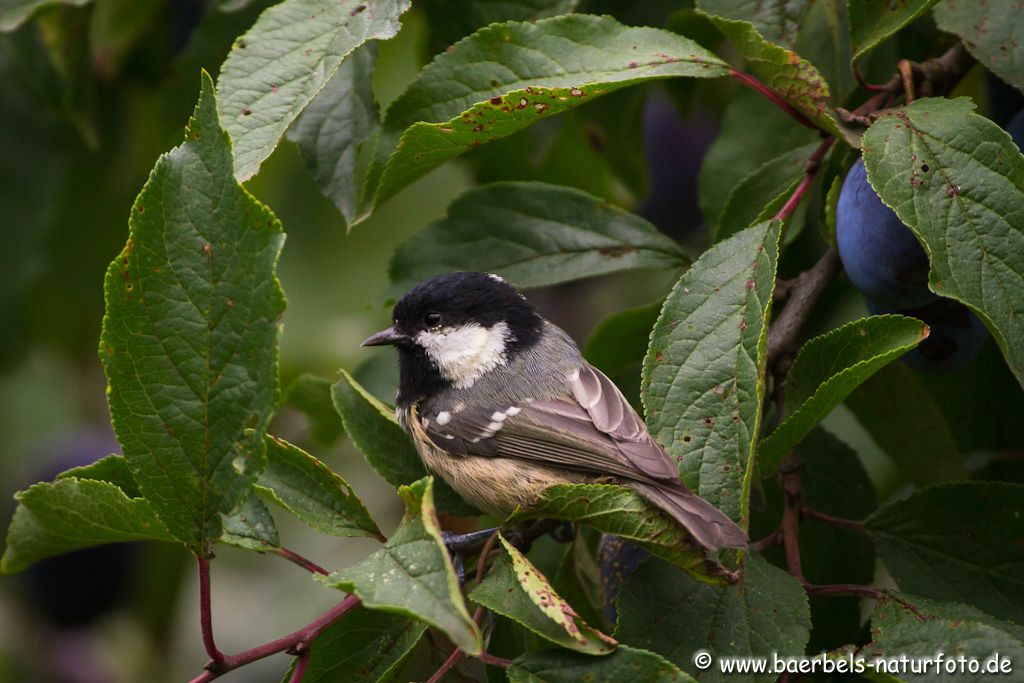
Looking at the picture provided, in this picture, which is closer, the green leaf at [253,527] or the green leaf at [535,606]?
the green leaf at [535,606]

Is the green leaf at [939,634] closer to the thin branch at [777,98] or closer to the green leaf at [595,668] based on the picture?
the green leaf at [595,668]

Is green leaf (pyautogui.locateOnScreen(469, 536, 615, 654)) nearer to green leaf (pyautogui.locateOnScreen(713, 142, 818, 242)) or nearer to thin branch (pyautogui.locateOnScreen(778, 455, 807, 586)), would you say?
thin branch (pyautogui.locateOnScreen(778, 455, 807, 586))

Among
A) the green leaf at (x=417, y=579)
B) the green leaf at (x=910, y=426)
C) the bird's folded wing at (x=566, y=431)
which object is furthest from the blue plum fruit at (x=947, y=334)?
the green leaf at (x=417, y=579)

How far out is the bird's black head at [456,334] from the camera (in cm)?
201

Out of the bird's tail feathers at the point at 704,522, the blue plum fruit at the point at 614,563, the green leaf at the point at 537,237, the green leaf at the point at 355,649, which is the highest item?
the green leaf at the point at 537,237

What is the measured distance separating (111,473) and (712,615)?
0.81 m

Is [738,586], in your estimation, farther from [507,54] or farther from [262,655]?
[507,54]

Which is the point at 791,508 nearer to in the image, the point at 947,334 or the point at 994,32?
the point at 947,334

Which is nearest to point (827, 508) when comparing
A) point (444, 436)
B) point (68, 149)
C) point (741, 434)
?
point (741, 434)

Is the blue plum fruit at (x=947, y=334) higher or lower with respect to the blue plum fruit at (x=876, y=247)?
lower


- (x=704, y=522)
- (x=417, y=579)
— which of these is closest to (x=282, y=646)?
(x=417, y=579)

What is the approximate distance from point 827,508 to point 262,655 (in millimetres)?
938

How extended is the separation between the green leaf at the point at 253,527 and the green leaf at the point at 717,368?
497mm

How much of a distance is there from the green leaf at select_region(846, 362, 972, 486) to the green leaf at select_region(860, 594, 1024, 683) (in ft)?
1.10
